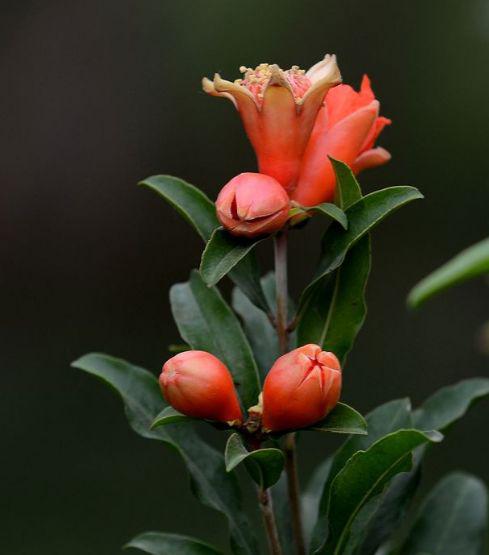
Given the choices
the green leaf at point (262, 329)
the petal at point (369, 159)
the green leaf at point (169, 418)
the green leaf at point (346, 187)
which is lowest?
the green leaf at point (169, 418)

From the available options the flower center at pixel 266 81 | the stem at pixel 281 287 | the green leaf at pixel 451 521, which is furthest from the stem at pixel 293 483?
the flower center at pixel 266 81

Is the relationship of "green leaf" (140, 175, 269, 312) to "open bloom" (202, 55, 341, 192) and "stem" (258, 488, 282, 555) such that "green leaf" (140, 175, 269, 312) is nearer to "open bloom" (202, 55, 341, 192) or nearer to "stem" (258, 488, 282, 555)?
"open bloom" (202, 55, 341, 192)

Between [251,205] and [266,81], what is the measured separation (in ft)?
0.50

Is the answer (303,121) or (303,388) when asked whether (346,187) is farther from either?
(303,388)

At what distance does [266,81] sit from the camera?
1.09 m

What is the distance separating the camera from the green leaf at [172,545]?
1.16 metres

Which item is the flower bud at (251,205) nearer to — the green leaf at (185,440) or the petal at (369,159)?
the petal at (369,159)

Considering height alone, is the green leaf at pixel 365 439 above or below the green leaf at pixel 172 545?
above

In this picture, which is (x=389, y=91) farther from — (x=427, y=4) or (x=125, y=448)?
(x=125, y=448)

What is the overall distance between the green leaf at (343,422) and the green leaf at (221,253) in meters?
0.18

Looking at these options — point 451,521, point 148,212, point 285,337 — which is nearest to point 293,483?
point 285,337

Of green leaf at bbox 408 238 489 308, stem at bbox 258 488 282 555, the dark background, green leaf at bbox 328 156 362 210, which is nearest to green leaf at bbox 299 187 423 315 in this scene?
green leaf at bbox 328 156 362 210

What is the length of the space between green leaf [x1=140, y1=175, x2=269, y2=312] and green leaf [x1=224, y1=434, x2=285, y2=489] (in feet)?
0.63

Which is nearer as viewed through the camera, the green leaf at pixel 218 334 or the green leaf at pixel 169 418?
the green leaf at pixel 169 418
